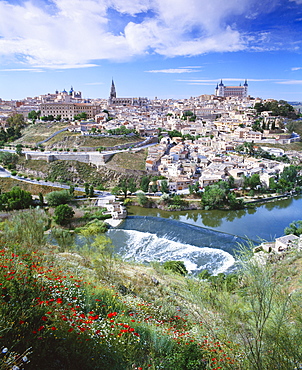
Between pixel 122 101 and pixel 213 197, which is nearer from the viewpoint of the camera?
pixel 213 197

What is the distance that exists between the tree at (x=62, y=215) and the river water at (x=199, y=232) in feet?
6.92

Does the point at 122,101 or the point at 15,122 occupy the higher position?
the point at 122,101

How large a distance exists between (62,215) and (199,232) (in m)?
5.79

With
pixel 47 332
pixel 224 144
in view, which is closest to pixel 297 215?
pixel 224 144

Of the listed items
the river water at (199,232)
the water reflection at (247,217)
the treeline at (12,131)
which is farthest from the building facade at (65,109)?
the river water at (199,232)

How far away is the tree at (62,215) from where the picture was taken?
456 inches

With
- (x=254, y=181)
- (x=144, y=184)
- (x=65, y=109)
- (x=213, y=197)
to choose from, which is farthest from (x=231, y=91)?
(x=213, y=197)

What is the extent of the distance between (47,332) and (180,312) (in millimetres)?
1838

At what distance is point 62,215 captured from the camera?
38.1ft

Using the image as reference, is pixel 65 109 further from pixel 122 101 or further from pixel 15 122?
pixel 122 101

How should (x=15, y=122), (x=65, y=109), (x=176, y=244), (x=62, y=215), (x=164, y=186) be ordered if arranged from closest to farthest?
(x=176, y=244)
(x=62, y=215)
(x=164, y=186)
(x=15, y=122)
(x=65, y=109)

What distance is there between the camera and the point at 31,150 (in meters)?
20.7

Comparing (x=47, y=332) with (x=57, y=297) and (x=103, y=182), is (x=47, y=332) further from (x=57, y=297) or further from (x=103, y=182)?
(x=103, y=182)

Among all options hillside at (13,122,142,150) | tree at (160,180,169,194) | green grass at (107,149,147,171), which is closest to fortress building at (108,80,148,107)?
hillside at (13,122,142,150)
